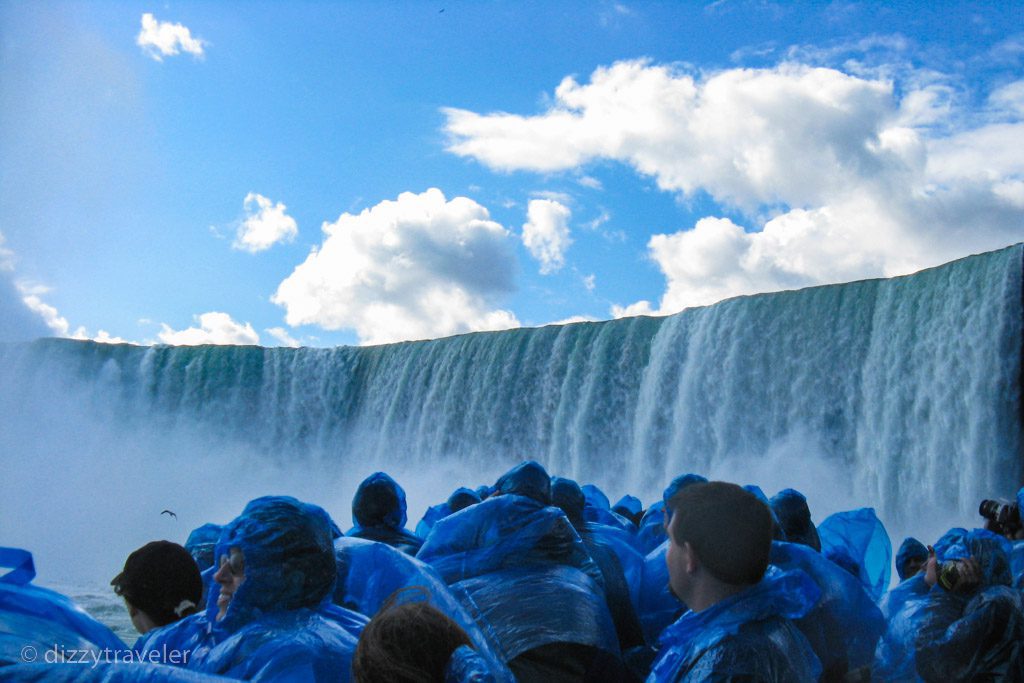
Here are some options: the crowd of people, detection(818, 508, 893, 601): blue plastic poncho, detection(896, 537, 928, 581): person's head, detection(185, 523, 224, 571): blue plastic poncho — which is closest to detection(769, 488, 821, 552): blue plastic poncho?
the crowd of people

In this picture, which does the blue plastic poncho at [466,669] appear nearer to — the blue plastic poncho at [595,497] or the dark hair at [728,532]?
the dark hair at [728,532]

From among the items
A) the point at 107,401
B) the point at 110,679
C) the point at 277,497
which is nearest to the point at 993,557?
the point at 277,497

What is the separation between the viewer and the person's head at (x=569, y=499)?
362 centimetres

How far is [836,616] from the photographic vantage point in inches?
125

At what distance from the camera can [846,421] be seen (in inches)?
544

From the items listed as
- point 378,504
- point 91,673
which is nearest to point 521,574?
point 378,504

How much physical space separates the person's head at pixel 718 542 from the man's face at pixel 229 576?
923mm

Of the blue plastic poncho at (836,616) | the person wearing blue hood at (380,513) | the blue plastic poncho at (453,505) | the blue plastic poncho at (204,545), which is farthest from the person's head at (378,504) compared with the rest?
the blue plastic poncho at (836,616)

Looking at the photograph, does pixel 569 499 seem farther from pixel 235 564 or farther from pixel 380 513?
pixel 235 564

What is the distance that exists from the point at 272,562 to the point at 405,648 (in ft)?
2.09

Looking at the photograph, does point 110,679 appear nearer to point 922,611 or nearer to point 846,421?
point 922,611

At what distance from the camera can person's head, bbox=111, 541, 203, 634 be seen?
2482 mm

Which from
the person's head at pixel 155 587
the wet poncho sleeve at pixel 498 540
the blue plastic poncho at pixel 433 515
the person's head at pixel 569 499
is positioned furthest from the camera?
the blue plastic poncho at pixel 433 515

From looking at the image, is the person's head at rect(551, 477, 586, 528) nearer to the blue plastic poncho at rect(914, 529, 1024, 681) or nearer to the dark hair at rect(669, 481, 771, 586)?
the blue plastic poncho at rect(914, 529, 1024, 681)
